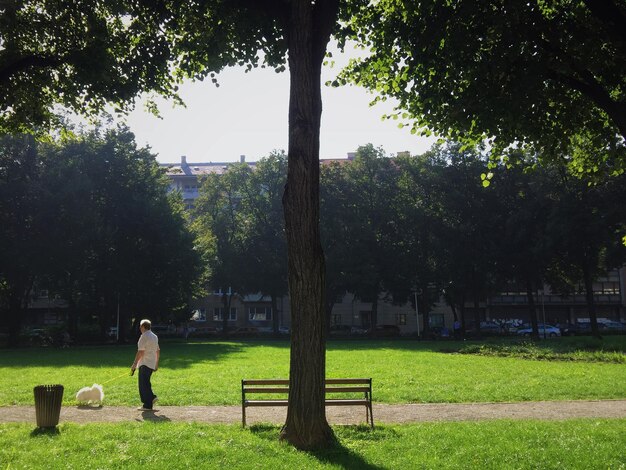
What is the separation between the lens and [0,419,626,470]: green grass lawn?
7496mm

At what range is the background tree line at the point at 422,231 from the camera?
44031mm

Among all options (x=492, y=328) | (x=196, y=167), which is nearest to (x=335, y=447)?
(x=492, y=328)

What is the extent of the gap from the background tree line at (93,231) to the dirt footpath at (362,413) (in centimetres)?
2838

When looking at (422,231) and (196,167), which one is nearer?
(422,231)

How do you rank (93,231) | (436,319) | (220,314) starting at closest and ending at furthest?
(93,231), (436,319), (220,314)

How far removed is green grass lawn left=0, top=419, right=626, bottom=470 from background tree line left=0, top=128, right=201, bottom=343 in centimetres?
3121

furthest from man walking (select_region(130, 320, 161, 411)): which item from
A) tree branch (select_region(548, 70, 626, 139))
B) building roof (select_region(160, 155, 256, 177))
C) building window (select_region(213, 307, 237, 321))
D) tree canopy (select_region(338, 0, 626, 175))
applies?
building roof (select_region(160, 155, 256, 177))

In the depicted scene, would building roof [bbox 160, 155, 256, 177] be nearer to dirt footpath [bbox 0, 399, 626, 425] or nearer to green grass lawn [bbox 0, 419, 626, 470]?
dirt footpath [bbox 0, 399, 626, 425]

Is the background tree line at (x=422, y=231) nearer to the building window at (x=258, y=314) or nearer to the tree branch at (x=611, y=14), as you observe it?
the building window at (x=258, y=314)

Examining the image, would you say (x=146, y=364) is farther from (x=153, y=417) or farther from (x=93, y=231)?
(x=93, y=231)

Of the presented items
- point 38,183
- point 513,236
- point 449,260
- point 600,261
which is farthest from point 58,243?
point 600,261

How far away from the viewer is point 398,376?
18.6 metres

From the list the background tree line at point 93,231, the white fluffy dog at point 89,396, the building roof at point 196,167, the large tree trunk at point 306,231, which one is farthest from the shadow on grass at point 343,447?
the building roof at point 196,167

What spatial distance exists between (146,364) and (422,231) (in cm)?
4215
